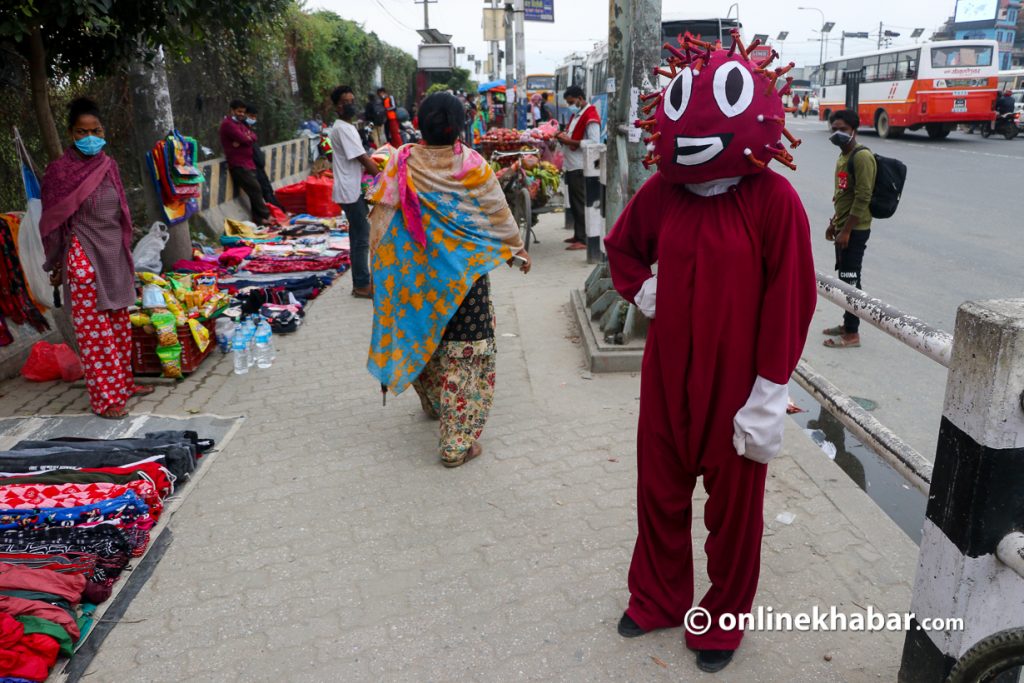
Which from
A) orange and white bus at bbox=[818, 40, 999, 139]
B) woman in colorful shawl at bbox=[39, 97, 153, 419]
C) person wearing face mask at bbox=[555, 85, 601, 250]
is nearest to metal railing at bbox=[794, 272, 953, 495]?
woman in colorful shawl at bbox=[39, 97, 153, 419]

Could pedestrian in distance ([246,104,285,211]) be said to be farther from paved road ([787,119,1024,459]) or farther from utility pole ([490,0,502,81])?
utility pole ([490,0,502,81])

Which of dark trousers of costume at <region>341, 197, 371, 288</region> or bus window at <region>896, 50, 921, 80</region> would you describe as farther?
bus window at <region>896, 50, 921, 80</region>

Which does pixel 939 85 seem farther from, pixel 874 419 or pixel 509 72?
pixel 874 419

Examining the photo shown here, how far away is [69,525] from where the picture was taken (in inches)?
133

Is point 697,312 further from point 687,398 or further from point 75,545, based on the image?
point 75,545

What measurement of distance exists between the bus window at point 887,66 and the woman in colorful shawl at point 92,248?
81.8 feet

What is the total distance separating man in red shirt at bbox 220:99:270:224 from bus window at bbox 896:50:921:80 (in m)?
19.7

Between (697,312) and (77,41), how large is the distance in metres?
5.30

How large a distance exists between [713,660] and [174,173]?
621 cm

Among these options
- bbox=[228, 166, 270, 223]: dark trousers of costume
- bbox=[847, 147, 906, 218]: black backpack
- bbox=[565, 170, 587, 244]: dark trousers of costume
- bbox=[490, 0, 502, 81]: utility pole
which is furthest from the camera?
bbox=[490, 0, 502, 81]: utility pole

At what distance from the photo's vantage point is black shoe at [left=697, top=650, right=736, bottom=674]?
2557 mm

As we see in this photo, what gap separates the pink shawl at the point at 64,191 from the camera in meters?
4.52

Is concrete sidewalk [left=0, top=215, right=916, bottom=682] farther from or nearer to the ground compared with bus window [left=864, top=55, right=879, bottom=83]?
nearer to the ground

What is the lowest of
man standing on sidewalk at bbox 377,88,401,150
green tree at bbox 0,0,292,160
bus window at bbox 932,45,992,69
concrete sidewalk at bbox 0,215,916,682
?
concrete sidewalk at bbox 0,215,916,682
